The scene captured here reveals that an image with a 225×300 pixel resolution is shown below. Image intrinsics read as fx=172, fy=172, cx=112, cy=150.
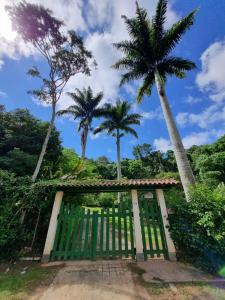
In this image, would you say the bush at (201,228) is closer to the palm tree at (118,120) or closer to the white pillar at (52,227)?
the white pillar at (52,227)

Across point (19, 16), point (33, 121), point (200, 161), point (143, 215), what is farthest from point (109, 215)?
point (200, 161)

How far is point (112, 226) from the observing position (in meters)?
6.23

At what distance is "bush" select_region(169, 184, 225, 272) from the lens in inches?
184

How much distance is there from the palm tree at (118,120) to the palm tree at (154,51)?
8927mm

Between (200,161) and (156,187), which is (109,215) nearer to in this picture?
(156,187)

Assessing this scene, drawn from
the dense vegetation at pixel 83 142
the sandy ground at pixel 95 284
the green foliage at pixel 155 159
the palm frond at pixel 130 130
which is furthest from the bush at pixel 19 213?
the green foliage at pixel 155 159

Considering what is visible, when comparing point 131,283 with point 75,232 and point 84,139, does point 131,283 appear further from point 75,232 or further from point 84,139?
point 84,139

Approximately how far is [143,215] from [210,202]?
229cm

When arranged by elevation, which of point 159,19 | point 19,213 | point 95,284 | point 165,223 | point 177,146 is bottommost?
point 95,284

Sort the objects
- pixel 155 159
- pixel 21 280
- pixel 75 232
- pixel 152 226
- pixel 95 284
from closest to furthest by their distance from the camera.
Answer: pixel 95 284 < pixel 21 280 < pixel 75 232 < pixel 152 226 < pixel 155 159

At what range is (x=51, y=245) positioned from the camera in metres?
5.86

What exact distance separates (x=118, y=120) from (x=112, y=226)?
53.1ft

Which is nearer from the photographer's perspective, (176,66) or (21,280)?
(21,280)

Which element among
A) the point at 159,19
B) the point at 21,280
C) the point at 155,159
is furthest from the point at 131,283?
the point at 155,159
